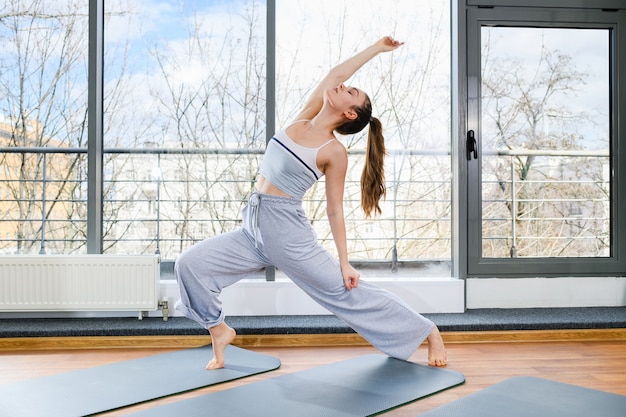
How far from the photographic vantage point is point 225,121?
3764mm

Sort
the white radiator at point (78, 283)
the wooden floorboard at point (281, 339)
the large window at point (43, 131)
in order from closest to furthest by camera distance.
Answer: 1. the wooden floorboard at point (281, 339)
2. the white radiator at point (78, 283)
3. the large window at point (43, 131)

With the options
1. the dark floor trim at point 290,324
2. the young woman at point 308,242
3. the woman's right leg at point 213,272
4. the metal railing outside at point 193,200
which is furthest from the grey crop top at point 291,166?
the metal railing outside at point 193,200

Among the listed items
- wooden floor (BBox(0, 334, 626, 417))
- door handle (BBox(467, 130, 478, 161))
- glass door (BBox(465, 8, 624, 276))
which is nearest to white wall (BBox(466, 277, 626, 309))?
glass door (BBox(465, 8, 624, 276))

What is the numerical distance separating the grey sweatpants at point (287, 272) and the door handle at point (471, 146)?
1471 mm

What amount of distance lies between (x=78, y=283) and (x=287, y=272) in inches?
58.1

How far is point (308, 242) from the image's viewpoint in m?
2.47

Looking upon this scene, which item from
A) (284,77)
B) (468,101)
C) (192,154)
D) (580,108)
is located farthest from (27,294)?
(580,108)

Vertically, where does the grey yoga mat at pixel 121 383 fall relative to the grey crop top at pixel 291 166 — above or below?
below

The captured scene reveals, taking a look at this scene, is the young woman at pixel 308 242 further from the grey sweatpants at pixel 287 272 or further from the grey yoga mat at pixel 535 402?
the grey yoga mat at pixel 535 402

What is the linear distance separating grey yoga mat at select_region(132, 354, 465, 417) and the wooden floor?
8cm

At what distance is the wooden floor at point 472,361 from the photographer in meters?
2.37

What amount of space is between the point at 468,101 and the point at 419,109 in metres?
0.37

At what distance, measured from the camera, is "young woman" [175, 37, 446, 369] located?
245 cm

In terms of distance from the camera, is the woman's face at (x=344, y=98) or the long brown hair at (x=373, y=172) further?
the long brown hair at (x=373, y=172)
